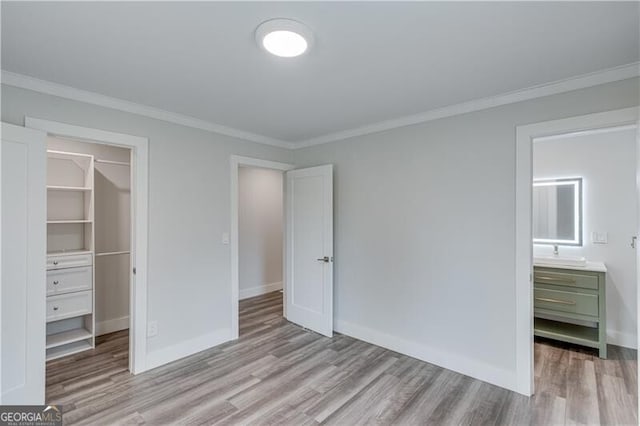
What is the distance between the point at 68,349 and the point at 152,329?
110 cm

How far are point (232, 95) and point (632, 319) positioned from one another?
4545mm

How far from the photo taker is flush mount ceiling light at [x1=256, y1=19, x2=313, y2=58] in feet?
5.09

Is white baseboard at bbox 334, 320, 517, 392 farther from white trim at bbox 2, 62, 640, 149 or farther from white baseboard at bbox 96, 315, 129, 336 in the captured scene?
white baseboard at bbox 96, 315, 129, 336

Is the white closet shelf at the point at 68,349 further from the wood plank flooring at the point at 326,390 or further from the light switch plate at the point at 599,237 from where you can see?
the light switch plate at the point at 599,237

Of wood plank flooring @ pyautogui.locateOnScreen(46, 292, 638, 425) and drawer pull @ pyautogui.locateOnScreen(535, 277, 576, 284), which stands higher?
drawer pull @ pyautogui.locateOnScreen(535, 277, 576, 284)

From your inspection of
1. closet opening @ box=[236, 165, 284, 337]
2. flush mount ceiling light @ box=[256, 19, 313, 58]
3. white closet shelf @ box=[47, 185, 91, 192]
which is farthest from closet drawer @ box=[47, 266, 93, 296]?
flush mount ceiling light @ box=[256, 19, 313, 58]

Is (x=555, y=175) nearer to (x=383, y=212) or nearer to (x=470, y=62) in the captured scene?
(x=383, y=212)

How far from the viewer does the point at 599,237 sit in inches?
134

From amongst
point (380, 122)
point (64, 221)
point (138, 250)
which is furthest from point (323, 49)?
point (64, 221)

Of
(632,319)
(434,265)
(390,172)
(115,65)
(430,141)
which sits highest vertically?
(115,65)

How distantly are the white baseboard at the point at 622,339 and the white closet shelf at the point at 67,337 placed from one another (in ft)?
18.2

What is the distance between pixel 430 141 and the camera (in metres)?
2.93

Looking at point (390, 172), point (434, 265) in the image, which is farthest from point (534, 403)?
point (390, 172)

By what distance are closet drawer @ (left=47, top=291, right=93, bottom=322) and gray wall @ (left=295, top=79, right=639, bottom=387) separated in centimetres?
270
